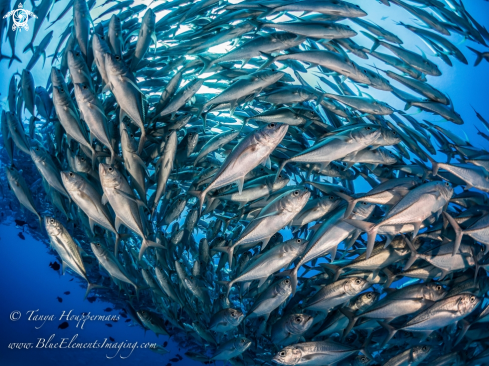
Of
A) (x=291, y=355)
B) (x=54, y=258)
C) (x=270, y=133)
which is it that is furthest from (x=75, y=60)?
(x=54, y=258)

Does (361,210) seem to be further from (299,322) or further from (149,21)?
(149,21)

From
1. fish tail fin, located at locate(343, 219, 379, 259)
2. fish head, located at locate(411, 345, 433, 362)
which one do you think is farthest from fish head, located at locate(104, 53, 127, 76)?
fish head, located at locate(411, 345, 433, 362)

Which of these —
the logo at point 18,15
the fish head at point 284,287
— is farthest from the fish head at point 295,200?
the logo at point 18,15

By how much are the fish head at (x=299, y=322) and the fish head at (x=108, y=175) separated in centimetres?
265

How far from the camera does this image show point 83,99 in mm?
2760

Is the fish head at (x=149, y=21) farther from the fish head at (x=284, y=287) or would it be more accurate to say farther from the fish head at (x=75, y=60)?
the fish head at (x=284, y=287)

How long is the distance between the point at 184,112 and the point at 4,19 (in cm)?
239

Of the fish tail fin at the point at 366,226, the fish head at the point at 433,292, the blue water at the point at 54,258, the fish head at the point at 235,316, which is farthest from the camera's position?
the blue water at the point at 54,258

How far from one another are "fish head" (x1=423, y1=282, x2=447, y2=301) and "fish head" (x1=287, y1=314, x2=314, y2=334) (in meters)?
1.34

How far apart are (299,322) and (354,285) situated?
848mm

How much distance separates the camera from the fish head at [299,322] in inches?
151

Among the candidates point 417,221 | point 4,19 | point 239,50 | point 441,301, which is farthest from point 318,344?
point 4,19

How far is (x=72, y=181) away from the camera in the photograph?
107 inches

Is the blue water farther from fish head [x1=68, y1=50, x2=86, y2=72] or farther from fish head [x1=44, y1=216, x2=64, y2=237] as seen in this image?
fish head [x1=68, y1=50, x2=86, y2=72]
